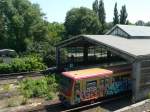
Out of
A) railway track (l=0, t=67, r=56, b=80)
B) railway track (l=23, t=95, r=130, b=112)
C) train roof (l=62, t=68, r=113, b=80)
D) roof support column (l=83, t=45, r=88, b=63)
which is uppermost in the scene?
roof support column (l=83, t=45, r=88, b=63)

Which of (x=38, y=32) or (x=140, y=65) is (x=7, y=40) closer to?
(x=38, y=32)

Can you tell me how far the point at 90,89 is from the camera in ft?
63.4

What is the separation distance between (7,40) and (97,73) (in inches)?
1630

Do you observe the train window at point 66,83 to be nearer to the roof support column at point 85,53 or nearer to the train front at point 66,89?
the train front at point 66,89

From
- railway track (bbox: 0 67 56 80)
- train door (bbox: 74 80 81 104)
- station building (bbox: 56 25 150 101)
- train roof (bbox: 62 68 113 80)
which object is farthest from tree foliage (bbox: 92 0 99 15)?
train door (bbox: 74 80 81 104)

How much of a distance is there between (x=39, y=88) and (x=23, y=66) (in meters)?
10.8

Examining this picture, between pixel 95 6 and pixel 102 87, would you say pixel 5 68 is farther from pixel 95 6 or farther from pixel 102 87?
pixel 95 6

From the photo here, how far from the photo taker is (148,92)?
22344 millimetres

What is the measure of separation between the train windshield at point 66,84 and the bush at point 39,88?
2.89 metres

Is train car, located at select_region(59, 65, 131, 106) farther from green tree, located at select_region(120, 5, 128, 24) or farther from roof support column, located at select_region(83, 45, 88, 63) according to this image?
green tree, located at select_region(120, 5, 128, 24)

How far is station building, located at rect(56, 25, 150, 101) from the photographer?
69.7 ft

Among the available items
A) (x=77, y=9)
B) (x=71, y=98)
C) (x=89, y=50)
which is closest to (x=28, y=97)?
(x=71, y=98)

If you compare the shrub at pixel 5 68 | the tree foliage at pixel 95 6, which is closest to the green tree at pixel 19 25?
the shrub at pixel 5 68

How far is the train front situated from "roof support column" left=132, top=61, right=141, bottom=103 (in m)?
5.44
